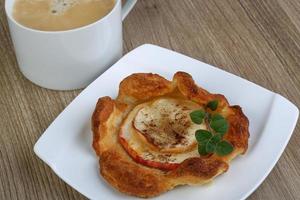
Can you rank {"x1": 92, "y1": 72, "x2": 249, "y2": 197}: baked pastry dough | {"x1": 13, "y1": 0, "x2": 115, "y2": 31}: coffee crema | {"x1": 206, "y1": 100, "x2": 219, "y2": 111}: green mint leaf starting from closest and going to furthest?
{"x1": 92, "y1": 72, "x2": 249, "y2": 197}: baked pastry dough < {"x1": 206, "y1": 100, "x2": 219, "y2": 111}: green mint leaf < {"x1": 13, "y1": 0, "x2": 115, "y2": 31}: coffee crema

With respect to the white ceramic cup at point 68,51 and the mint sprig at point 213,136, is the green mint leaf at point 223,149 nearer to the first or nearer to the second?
the mint sprig at point 213,136

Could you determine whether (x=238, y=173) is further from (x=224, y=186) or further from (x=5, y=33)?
(x=5, y=33)

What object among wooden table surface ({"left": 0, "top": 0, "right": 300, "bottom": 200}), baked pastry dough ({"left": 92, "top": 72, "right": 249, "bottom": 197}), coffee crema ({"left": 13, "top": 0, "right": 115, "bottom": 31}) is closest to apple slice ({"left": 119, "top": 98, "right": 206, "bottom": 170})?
baked pastry dough ({"left": 92, "top": 72, "right": 249, "bottom": 197})

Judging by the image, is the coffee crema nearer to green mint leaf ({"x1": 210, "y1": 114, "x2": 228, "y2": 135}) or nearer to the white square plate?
the white square plate

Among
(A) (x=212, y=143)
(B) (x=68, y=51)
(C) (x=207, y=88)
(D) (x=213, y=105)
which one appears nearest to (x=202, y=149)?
(A) (x=212, y=143)

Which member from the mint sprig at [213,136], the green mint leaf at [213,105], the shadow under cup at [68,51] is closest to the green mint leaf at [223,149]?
the mint sprig at [213,136]

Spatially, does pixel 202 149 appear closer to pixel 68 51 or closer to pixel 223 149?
pixel 223 149

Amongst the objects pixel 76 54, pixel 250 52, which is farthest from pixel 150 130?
pixel 250 52
